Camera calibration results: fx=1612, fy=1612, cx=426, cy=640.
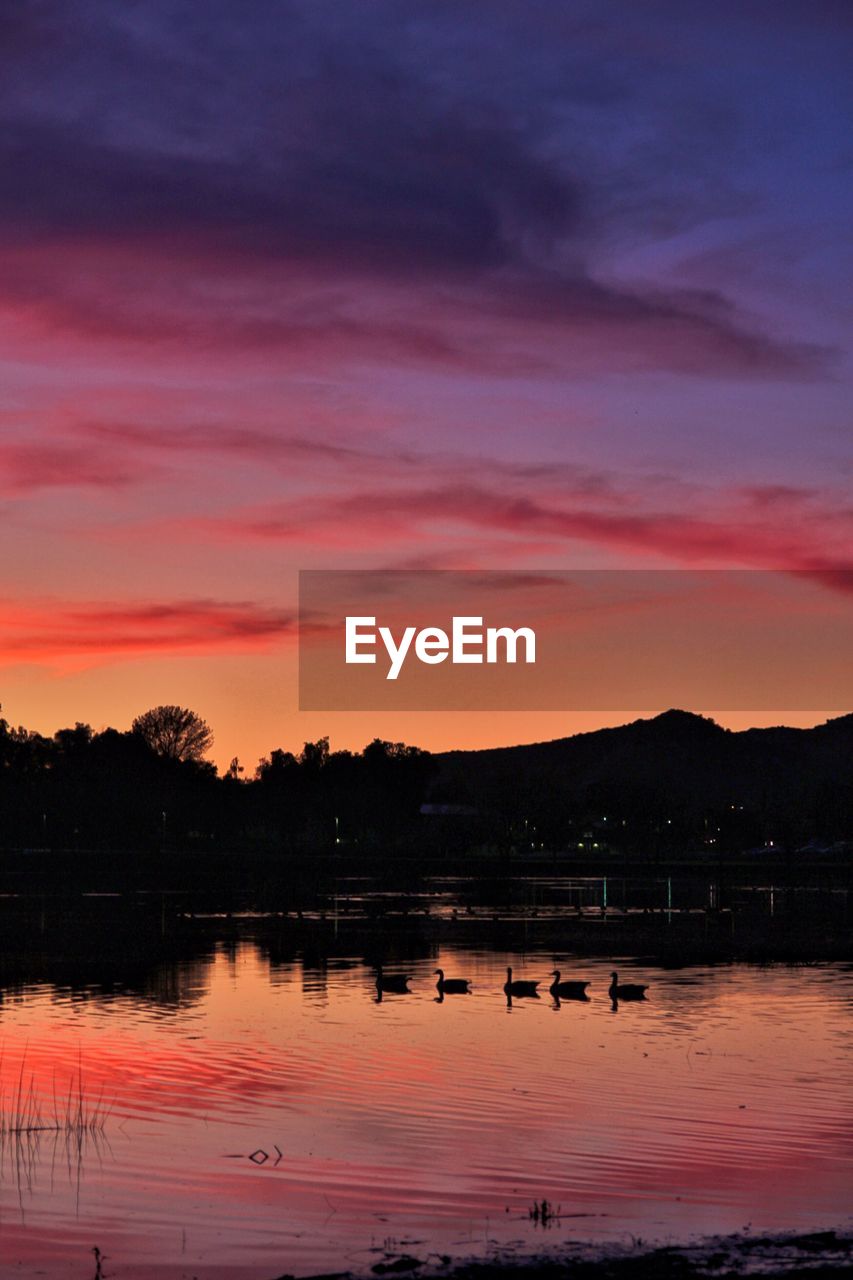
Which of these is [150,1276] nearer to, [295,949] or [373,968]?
[373,968]

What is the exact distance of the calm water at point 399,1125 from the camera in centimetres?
2600

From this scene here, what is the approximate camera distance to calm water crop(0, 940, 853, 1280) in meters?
26.0

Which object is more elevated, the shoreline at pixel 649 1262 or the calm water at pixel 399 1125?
the shoreline at pixel 649 1262

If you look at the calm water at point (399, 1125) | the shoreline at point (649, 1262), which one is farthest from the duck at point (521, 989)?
the shoreline at point (649, 1262)

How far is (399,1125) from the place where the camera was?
35.8m

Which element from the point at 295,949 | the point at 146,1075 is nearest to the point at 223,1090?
the point at 146,1075

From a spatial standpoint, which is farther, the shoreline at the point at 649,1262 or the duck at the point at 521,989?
the duck at the point at 521,989

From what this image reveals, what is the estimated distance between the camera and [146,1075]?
42.5m

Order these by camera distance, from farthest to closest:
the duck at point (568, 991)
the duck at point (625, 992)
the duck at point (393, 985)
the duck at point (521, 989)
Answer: the duck at point (393, 985) → the duck at point (521, 989) → the duck at point (568, 991) → the duck at point (625, 992)

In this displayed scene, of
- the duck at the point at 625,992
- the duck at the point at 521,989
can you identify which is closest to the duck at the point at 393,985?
the duck at the point at 521,989

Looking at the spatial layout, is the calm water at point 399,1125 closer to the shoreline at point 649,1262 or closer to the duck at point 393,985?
the shoreline at point 649,1262

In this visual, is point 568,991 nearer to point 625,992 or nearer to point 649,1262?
point 625,992

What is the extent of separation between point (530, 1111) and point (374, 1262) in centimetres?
1496

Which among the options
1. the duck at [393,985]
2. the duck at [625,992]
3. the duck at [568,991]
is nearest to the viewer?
the duck at [625,992]
